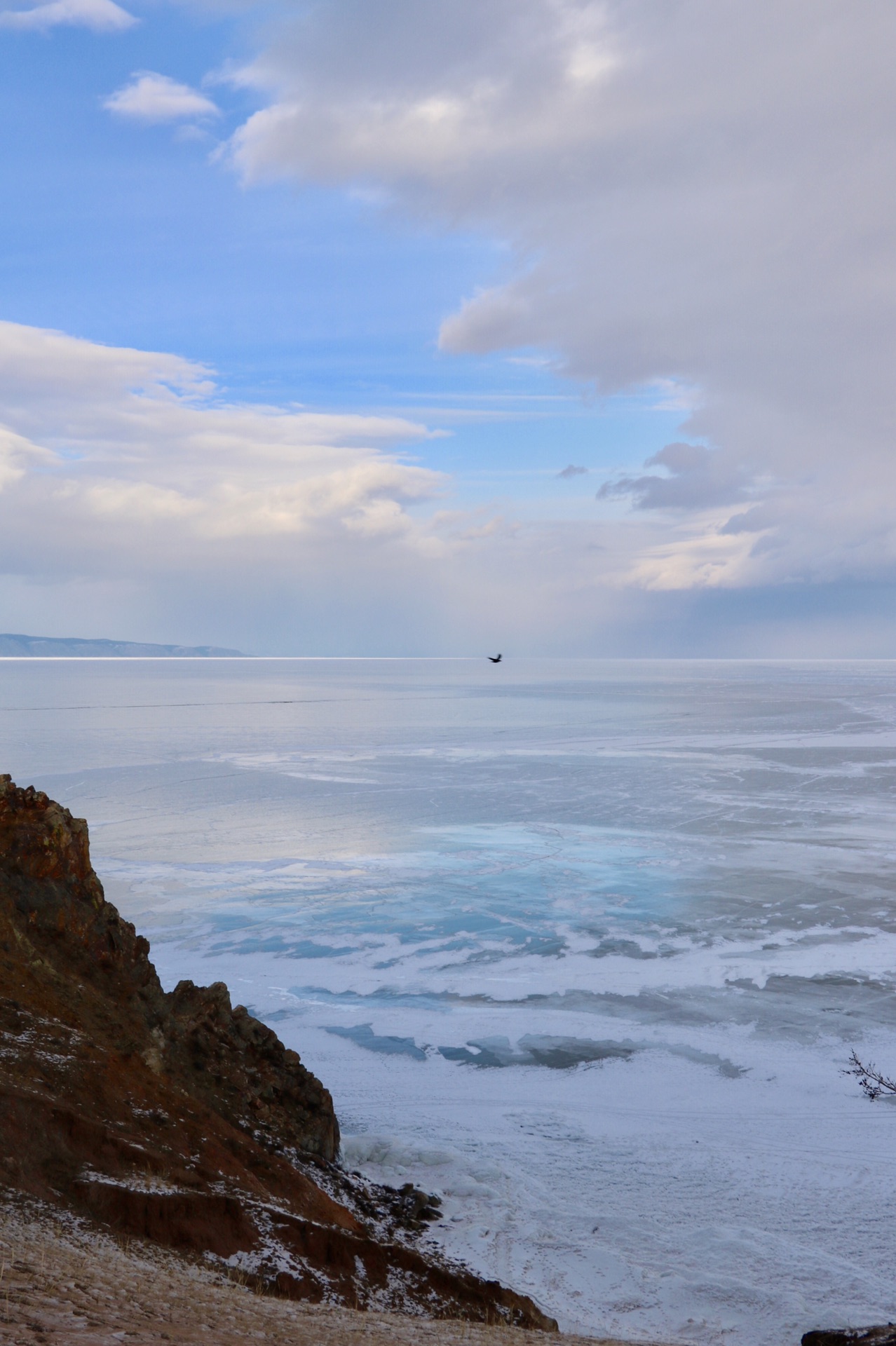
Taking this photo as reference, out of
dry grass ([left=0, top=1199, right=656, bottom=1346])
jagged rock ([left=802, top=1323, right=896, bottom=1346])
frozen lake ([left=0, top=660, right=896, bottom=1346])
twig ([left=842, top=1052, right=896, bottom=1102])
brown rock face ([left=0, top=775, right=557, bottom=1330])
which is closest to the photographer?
dry grass ([left=0, top=1199, right=656, bottom=1346])

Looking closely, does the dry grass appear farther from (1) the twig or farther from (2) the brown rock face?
(1) the twig

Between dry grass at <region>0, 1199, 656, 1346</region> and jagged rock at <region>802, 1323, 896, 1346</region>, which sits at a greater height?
dry grass at <region>0, 1199, 656, 1346</region>

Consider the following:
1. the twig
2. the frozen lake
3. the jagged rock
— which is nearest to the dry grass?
the jagged rock

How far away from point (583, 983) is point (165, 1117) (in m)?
10.3

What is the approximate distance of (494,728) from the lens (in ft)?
222

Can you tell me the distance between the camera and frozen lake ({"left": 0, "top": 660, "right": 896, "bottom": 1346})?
35.9 feet

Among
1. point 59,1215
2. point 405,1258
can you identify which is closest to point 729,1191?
point 405,1258

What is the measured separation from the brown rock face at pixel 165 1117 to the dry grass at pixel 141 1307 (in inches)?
21.0

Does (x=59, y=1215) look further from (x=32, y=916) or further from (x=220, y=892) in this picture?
(x=220, y=892)

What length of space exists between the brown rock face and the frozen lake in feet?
3.82

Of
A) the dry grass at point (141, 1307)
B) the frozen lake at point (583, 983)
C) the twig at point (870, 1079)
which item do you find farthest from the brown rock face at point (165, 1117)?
the twig at point (870, 1079)

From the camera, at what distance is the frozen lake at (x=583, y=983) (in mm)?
10953

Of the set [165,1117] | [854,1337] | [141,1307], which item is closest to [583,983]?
[854,1337]

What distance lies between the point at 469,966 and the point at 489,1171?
7.31m
